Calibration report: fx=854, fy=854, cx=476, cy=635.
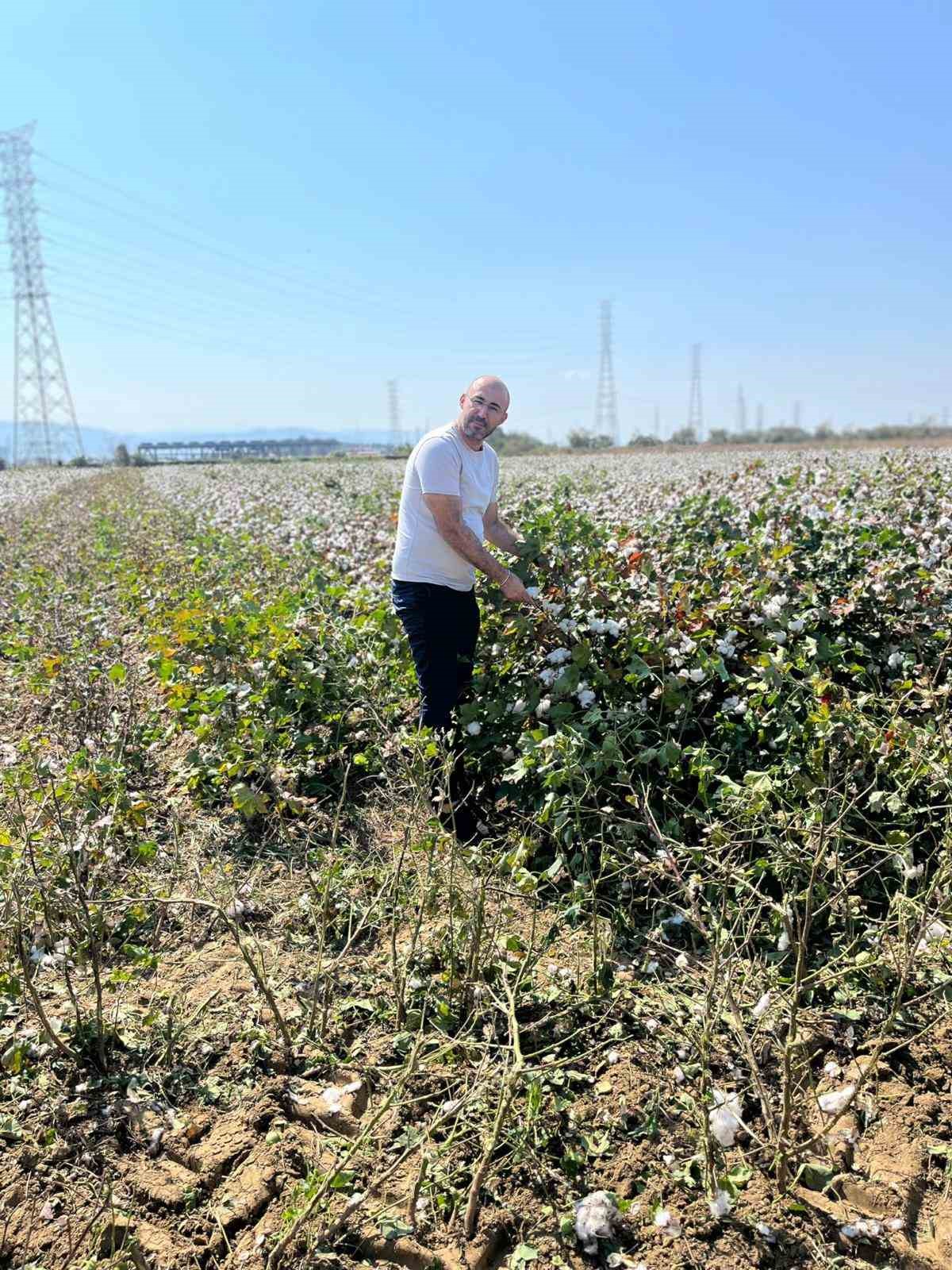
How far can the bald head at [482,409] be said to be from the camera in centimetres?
337

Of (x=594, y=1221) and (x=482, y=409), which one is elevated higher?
(x=482, y=409)

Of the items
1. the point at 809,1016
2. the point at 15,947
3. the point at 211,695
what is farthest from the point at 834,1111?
the point at 211,695

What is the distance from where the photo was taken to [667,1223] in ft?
5.97

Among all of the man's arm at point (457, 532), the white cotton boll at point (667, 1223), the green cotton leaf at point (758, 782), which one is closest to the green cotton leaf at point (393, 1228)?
the white cotton boll at point (667, 1223)

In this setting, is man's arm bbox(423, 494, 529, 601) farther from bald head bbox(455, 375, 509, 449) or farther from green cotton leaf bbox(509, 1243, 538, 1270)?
green cotton leaf bbox(509, 1243, 538, 1270)

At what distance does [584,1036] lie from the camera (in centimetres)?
243

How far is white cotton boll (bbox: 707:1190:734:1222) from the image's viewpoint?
1.81 m

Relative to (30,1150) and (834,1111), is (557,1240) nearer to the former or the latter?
(834,1111)

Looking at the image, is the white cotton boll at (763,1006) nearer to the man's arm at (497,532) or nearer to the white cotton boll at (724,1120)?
the white cotton boll at (724,1120)

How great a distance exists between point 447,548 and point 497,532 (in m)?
0.60

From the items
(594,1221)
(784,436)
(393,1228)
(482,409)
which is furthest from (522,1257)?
(784,436)

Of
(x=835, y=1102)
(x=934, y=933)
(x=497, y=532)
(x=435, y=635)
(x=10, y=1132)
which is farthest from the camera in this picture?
(x=497, y=532)

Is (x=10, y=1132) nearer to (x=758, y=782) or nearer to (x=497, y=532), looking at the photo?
(x=758, y=782)

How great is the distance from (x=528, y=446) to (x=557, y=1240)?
46220 mm
